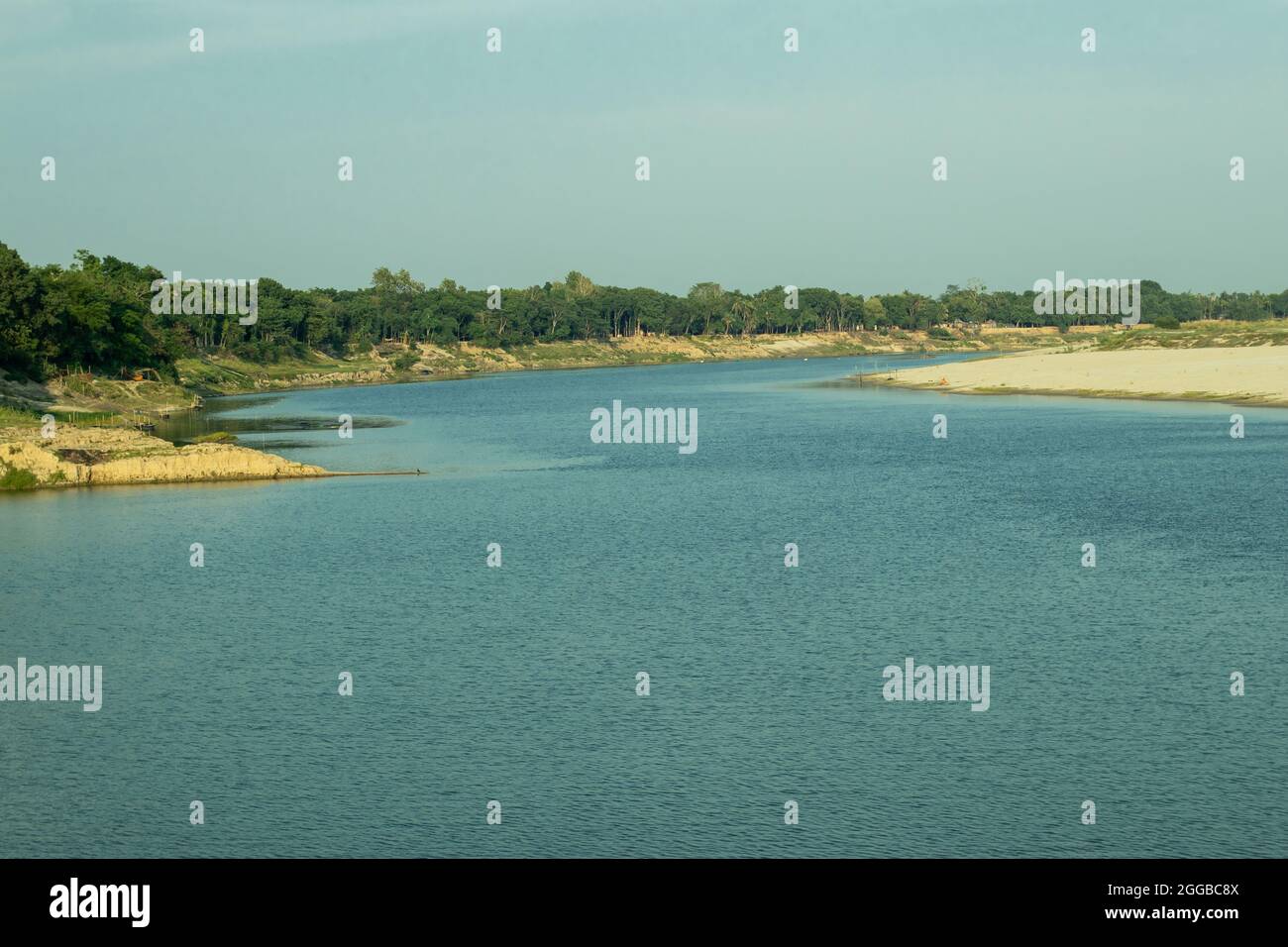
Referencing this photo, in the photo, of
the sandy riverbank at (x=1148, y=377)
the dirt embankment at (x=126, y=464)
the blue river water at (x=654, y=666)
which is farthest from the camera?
the sandy riverbank at (x=1148, y=377)

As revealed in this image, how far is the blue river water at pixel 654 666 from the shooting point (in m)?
26.9

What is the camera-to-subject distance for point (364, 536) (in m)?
60.8

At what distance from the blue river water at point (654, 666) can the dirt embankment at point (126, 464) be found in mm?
2162

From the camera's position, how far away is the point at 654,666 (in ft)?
124

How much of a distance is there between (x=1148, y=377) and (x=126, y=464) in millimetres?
111201

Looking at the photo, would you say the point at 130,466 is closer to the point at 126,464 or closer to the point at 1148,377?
the point at 126,464

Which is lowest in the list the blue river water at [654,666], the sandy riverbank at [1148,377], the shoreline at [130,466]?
the blue river water at [654,666]

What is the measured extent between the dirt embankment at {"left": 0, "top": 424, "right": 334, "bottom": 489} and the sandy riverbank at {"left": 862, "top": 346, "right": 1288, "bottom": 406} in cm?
8407

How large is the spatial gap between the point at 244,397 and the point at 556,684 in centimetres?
16283

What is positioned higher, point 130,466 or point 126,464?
point 126,464

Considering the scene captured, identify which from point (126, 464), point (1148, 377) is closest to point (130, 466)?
point (126, 464)

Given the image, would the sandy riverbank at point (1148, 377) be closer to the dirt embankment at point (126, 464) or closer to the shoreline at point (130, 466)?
the shoreline at point (130, 466)

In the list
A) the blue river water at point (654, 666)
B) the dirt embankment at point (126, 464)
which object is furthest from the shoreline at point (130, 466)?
the blue river water at point (654, 666)
